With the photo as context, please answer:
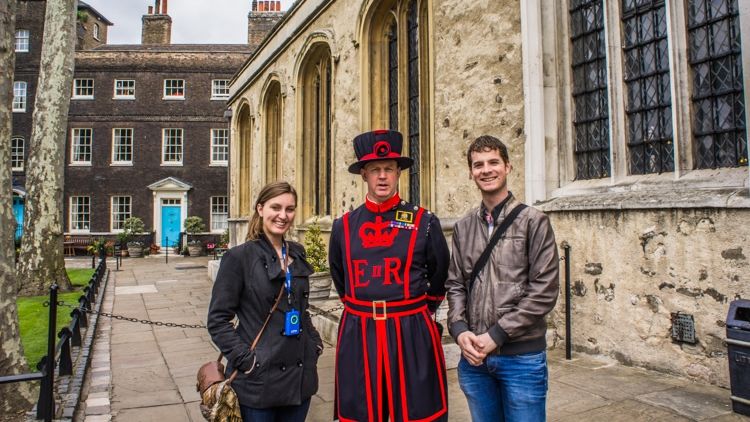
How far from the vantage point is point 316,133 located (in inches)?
483

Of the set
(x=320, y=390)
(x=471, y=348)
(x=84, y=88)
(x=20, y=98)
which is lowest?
(x=320, y=390)

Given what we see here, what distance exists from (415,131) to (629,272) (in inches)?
180

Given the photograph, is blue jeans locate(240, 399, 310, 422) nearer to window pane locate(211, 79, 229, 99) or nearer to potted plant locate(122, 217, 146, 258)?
potted plant locate(122, 217, 146, 258)

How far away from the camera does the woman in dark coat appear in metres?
→ 2.39

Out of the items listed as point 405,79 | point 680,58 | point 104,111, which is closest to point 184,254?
point 104,111

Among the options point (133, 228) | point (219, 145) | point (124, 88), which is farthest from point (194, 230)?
point (124, 88)

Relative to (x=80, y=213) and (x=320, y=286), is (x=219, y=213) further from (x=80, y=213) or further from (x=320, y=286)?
(x=320, y=286)

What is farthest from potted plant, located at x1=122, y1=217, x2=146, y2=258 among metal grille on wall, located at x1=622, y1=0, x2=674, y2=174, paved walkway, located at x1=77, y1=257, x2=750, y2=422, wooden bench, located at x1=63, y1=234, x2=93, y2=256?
metal grille on wall, located at x1=622, y1=0, x2=674, y2=174

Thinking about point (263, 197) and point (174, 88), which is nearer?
point (263, 197)

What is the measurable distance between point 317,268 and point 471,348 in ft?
19.0

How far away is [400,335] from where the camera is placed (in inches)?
101

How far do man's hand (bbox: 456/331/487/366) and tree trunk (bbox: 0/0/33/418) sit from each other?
4116 mm

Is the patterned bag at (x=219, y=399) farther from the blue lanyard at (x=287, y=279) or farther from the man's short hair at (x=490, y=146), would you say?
the man's short hair at (x=490, y=146)

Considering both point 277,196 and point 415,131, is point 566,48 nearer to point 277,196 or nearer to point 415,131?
point 415,131
